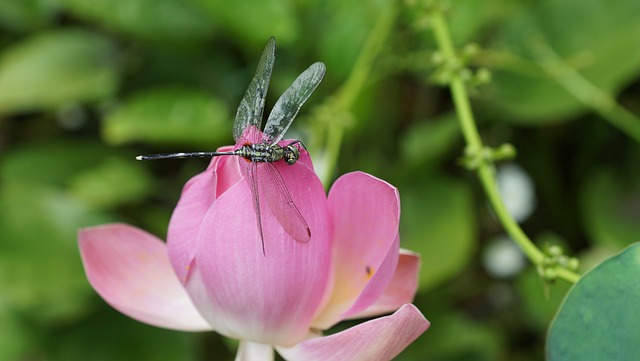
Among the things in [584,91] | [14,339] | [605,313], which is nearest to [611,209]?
[584,91]

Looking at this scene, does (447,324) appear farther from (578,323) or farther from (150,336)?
(578,323)

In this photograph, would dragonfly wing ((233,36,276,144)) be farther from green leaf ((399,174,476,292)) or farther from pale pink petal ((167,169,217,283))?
green leaf ((399,174,476,292))

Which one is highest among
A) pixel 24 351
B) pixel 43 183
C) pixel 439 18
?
pixel 439 18

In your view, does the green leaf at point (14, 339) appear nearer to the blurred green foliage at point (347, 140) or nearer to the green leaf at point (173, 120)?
the blurred green foliage at point (347, 140)

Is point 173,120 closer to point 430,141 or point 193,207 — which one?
point 430,141

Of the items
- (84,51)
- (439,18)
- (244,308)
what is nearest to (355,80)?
(439,18)

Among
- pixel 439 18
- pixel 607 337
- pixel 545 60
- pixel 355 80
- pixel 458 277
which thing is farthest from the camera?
pixel 458 277

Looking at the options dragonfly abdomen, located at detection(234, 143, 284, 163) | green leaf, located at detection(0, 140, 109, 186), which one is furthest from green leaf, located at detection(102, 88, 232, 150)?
dragonfly abdomen, located at detection(234, 143, 284, 163)

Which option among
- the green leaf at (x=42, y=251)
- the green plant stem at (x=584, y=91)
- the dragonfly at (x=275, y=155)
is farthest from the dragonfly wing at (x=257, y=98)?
the green leaf at (x=42, y=251)
